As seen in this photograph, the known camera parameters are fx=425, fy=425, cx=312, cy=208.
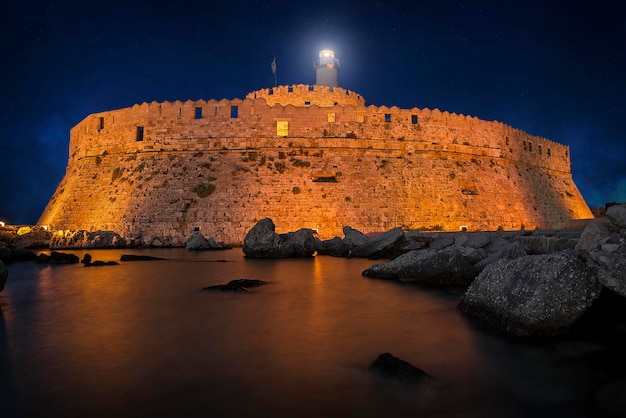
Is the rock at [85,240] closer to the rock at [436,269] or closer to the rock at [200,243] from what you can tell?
the rock at [200,243]

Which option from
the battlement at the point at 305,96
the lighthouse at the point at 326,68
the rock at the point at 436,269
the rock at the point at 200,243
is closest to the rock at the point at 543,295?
the rock at the point at 436,269

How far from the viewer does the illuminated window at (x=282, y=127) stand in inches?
833

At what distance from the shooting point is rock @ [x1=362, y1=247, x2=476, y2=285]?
25.0 feet

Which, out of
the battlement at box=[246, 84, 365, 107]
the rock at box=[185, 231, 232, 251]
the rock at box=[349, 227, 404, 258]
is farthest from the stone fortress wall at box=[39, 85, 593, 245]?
the battlement at box=[246, 84, 365, 107]

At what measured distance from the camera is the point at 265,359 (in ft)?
11.9

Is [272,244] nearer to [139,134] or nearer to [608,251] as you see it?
[608,251]

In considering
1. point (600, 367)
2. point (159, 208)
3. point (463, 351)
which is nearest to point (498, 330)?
point (463, 351)

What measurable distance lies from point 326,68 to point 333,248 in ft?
78.2

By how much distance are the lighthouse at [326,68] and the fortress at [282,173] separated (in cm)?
1411

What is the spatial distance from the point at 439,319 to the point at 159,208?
17.1m

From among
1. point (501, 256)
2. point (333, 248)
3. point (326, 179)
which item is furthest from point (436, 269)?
point (326, 179)

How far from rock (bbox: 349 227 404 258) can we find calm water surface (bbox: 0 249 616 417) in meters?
6.03

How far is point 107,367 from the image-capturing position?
3398 mm

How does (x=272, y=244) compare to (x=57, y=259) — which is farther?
(x=272, y=244)
